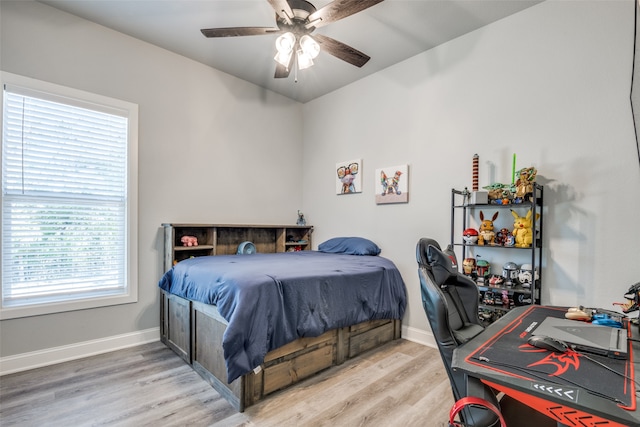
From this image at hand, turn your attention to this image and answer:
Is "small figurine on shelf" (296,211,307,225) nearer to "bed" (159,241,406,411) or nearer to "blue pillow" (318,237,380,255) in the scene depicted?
"blue pillow" (318,237,380,255)

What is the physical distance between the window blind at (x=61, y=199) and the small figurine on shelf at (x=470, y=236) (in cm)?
320

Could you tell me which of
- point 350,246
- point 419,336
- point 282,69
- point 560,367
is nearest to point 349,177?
point 350,246

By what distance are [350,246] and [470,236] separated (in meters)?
1.39

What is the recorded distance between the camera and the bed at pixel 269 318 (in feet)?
6.26

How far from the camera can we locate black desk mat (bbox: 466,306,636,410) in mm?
837

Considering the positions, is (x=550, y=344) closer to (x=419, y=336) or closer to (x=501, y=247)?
(x=501, y=247)

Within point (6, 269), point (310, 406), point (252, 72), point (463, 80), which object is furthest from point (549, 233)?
point (6, 269)

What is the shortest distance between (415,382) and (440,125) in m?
2.35

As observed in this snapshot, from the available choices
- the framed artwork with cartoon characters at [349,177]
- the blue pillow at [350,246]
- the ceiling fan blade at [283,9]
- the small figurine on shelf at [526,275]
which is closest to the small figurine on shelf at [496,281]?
the small figurine on shelf at [526,275]

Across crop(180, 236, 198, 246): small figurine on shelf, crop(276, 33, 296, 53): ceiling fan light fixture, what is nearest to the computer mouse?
crop(276, 33, 296, 53): ceiling fan light fixture

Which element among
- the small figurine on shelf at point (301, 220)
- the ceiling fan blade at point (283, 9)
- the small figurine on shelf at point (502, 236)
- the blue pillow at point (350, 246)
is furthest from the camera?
the small figurine on shelf at point (301, 220)

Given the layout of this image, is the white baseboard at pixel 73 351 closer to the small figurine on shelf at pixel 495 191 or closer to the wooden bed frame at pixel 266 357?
the wooden bed frame at pixel 266 357

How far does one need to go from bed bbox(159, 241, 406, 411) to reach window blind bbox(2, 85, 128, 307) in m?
0.68

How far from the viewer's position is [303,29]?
7.46 ft
